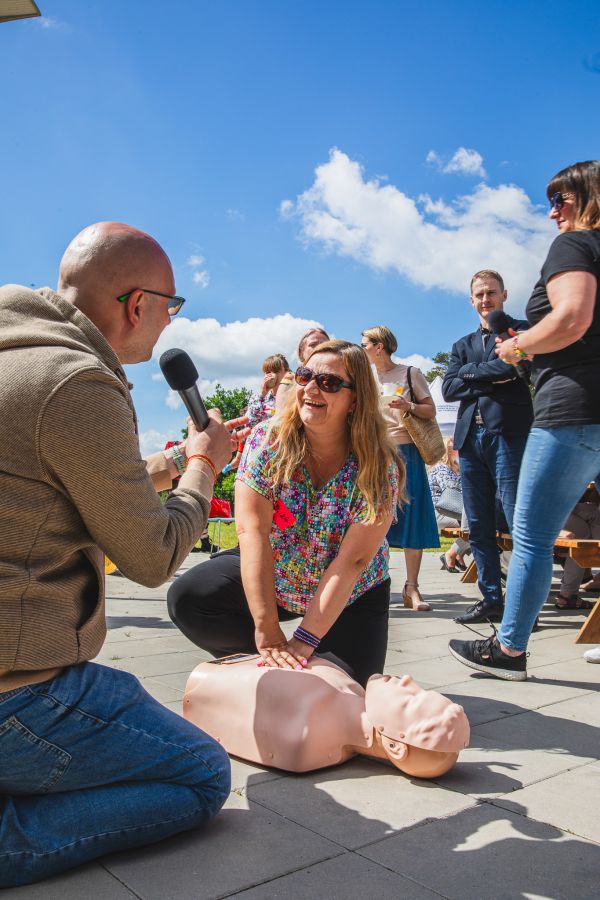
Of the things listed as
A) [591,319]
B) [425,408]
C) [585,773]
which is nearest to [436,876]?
[585,773]

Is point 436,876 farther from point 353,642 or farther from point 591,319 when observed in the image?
point 591,319

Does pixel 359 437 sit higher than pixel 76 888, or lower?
higher

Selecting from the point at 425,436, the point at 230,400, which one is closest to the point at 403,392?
the point at 425,436

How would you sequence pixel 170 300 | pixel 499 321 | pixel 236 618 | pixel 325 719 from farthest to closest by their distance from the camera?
1. pixel 499 321
2. pixel 236 618
3. pixel 325 719
4. pixel 170 300

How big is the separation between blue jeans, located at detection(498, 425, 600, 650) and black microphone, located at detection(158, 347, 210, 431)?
181 centimetres

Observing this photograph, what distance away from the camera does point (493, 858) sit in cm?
193

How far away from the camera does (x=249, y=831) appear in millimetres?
2082

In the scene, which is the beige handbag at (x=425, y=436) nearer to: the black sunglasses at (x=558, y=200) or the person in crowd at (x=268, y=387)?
the person in crowd at (x=268, y=387)

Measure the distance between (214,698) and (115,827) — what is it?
2.75ft

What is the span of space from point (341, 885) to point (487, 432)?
366 cm

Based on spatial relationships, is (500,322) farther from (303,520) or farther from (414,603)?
(303,520)

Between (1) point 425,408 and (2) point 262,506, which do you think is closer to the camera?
(2) point 262,506

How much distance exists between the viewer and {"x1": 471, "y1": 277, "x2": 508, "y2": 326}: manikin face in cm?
521

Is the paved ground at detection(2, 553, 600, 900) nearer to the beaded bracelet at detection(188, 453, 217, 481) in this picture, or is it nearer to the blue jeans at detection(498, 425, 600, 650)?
the blue jeans at detection(498, 425, 600, 650)
